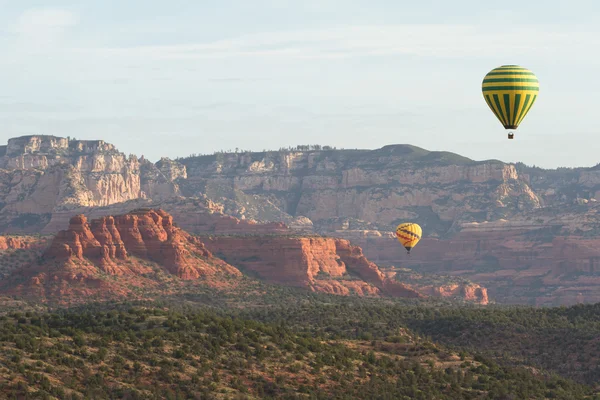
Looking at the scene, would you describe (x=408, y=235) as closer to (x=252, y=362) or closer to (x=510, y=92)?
(x=510, y=92)

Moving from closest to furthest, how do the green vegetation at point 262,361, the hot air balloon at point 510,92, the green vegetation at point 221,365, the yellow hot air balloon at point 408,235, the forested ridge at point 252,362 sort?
1. the green vegetation at point 221,365
2. the forested ridge at point 252,362
3. the green vegetation at point 262,361
4. the hot air balloon at point 510,92
5. the yellow hot air balloon at point 408,235

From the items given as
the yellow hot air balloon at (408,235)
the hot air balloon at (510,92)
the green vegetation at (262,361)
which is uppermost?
the hot air balloon at (510,92)

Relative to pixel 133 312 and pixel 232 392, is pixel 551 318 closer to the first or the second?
pixel 133 312

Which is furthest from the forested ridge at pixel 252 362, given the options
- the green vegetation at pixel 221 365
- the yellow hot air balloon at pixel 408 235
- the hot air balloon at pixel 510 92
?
the yellow hot air balloon at pixel 408 235

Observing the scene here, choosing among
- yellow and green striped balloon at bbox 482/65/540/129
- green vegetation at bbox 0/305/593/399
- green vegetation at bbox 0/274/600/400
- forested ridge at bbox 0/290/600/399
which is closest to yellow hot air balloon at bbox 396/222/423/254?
green vegetation at bbox 0/274/600/400

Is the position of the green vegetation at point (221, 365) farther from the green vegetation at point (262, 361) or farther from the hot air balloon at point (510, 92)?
the hot air balloon at point (510, 92)

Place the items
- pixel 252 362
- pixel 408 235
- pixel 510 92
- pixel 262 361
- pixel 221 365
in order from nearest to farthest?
pixel 221 365 → pixel 252 362 → pixel 262 361 → pixel 510 92 → pixel 408 235

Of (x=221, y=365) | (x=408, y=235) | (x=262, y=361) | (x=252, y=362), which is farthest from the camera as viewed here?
(x=408, y=235)

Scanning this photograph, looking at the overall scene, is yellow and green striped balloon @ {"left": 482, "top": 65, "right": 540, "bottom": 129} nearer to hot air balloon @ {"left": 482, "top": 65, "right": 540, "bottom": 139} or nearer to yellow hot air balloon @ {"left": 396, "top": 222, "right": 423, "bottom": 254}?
hot air balloon @ {"left": 482, "top": 65, "right": 540, "bottom": 139}

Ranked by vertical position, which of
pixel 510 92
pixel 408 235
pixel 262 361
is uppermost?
pixel 510 92

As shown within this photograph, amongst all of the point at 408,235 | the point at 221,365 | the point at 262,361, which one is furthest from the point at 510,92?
the point at 408,235
